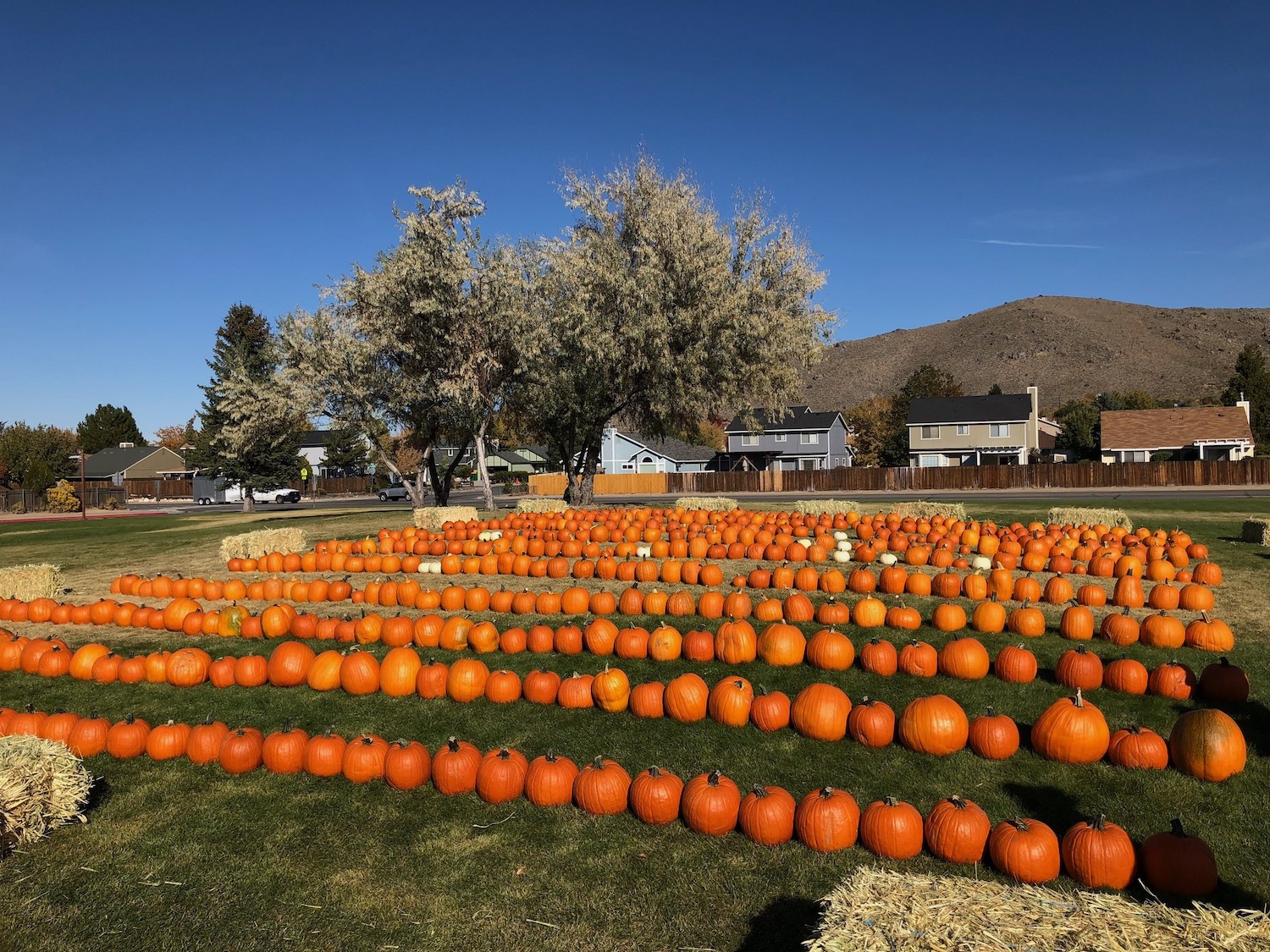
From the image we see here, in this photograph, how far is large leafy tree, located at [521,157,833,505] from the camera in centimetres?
2730

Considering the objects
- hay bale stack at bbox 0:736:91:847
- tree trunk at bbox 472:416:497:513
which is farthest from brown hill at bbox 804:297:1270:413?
hay bale stack at bbox 0:736:91:847

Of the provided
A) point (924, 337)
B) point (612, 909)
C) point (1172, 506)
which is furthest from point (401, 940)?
point (924, 337)

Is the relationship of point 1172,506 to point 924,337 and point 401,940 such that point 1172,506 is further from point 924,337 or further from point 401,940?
point 924,337

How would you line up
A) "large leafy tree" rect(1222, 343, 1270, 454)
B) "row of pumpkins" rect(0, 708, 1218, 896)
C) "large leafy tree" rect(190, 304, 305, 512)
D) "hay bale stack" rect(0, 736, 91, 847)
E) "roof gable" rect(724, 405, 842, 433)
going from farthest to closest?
"roof gable" rect(724, 405, 842, 433) < "large leafy tree" rect(1222, 343, 1270, 454) < "large leafy tree" rect(190, 304, 305, 512) < "hay bale stack" rect(0, 736, 91, 847) < "row of pumpkins" rect(0, 708, 1218, 896)

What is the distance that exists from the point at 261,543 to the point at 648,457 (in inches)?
2667

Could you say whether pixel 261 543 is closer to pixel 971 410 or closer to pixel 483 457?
pixel 483 457

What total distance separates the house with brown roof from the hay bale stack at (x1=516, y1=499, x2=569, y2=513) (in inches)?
2099

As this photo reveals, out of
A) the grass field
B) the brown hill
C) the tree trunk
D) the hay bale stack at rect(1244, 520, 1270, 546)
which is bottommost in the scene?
the grass field

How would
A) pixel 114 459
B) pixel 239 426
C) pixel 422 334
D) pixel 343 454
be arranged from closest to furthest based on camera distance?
1. pixel 422 334
2. pixel 239 426
3. pixel 343 454
4. pixel 114 459

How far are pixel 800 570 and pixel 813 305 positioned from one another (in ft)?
67.3

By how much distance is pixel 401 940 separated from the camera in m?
4.51

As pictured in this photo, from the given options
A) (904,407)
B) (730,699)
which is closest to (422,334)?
(730,699)

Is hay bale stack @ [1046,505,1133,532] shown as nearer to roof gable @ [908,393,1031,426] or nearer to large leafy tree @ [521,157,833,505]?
large leafy tree @ [521,157,833,505]

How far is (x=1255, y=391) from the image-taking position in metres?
68.8
